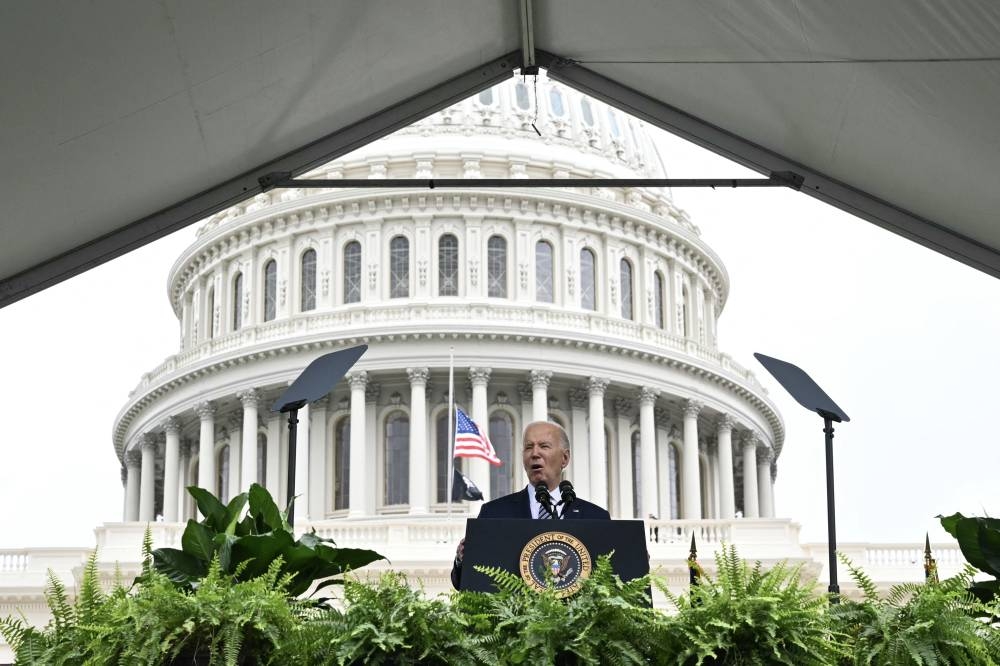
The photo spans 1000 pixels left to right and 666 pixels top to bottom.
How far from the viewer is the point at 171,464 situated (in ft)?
233

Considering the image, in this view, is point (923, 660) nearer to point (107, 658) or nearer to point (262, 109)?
point (107, 658)

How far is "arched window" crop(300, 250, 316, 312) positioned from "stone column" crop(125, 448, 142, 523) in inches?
426

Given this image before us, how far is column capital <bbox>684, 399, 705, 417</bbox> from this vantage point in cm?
7025

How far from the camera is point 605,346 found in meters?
68.1

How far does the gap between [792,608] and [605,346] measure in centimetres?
6266

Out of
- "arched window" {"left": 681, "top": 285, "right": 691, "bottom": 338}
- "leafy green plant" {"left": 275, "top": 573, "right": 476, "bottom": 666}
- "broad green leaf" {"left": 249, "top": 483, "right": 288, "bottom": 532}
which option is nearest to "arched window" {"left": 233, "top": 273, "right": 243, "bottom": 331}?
"arched window" {"left": 681, "top": 285, "right": 691, "bottom": 338}

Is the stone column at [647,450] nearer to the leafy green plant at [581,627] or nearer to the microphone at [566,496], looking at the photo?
the microphone at [566,496]

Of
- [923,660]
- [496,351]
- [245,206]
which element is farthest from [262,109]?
[245,206]

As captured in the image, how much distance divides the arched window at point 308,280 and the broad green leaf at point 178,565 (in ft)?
213

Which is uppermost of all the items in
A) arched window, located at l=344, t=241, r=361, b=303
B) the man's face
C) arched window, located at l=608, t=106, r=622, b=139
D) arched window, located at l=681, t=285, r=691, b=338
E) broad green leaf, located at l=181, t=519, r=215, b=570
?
arched window, located at l=608, t=106, r=622, b=139

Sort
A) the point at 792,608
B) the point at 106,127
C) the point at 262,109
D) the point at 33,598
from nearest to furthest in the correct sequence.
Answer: the point at 792,608
the point at 106,127
the point at 262,109
the point at 33,598

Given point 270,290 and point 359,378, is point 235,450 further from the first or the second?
point 270,290

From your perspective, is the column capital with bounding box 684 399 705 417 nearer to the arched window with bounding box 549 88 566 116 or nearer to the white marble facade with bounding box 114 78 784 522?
the white marble facade with bounding box 114 78 784 522

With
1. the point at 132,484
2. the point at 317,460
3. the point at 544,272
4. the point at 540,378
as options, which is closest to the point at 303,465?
the point at 317,460
